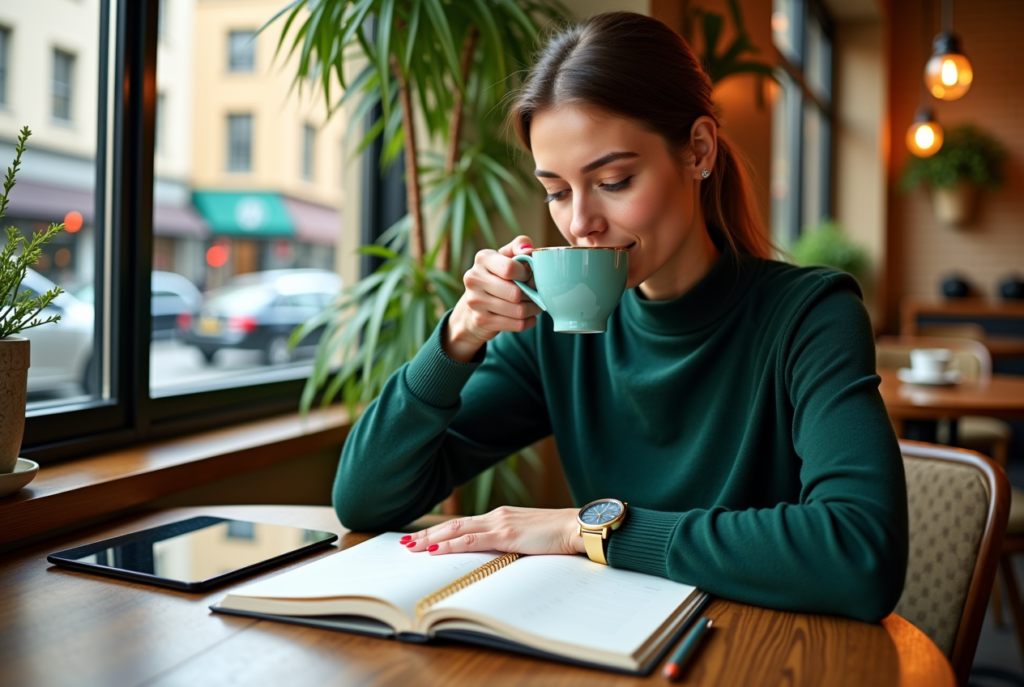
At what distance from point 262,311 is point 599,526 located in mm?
2031

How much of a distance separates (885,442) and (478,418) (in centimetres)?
64

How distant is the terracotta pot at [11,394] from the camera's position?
1.12 m

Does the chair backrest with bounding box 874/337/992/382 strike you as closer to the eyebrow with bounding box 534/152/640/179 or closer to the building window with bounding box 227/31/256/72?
the building window with bounding box 227/31/256/72

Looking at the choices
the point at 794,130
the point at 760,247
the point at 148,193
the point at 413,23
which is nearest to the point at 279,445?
the point at 148,193

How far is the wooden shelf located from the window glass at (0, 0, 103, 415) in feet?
0.67

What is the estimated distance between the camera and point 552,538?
41.4 inches

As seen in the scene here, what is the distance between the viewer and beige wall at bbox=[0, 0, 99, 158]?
1733 mm

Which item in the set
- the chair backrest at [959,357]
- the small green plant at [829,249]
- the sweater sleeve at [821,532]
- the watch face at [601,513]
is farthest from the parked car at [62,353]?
the small green plant at [829,249]

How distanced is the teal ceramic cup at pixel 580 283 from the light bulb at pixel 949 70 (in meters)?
3.88

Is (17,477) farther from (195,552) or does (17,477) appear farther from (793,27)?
(793,27)

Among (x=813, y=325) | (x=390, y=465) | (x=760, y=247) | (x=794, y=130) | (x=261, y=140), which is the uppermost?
(x=794, y=130)

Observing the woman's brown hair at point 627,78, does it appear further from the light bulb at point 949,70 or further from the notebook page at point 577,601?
the light bulb at point 949,70

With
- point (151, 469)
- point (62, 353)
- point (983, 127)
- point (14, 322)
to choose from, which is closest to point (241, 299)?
point (62, 353)

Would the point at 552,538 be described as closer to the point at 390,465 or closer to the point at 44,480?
the point at 390,465
